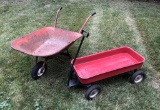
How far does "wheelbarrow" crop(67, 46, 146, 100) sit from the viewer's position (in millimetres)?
3453

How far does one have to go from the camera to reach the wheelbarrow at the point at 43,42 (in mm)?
3803

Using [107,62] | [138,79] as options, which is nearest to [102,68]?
[107,62]

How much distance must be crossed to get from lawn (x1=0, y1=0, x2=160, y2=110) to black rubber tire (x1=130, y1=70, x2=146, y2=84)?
11 cm

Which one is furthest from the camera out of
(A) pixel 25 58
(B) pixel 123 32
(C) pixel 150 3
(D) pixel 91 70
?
(C) pixel 150 3

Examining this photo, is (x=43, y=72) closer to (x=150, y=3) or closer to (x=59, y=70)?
(x=59, y=70)

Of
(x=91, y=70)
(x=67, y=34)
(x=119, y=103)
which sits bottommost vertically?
(x=119, y=103)

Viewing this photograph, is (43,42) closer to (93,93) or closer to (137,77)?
(93,93)

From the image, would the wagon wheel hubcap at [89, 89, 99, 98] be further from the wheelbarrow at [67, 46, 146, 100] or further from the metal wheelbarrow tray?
the metal wheelbarrow tray

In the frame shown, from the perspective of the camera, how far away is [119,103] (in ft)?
11.4

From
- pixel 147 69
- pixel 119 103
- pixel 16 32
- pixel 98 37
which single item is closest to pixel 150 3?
pixel 98 37

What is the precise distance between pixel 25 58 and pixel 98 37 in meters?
1.80

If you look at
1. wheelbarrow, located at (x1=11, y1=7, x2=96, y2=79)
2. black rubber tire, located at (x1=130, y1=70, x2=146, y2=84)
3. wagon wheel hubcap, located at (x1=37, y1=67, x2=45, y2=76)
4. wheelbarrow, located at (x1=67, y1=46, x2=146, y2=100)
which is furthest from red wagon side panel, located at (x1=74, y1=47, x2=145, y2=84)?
wagon wheel hubcap, located at (x1=37, y1=67, x2=45, y2=76)

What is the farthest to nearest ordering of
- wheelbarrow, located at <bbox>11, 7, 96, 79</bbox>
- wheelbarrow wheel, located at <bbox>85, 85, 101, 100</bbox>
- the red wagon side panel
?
1. wheelbarrow, located at <bbox>11, 7, 96, 79</bbox>
2. the red wagon side panel
3. wheelbarrow wheel, located at <bbox>85, 85, 101, 100</bbox>

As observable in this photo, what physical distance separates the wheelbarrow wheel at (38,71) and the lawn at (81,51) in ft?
0.29
